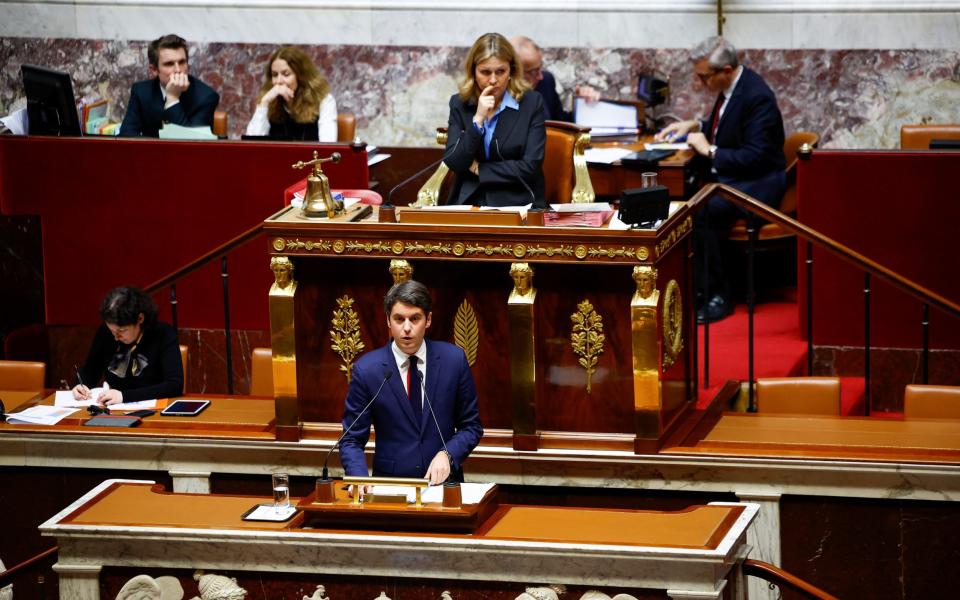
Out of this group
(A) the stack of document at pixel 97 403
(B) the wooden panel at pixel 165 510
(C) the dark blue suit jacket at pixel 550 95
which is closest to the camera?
(B) the wooden panel at pixel 165 510

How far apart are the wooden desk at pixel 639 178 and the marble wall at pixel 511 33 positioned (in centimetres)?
130

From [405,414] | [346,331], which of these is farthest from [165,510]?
[346,331]

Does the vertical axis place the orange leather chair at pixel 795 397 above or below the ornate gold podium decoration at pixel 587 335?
below

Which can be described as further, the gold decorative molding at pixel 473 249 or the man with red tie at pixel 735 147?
the man with red tie at pixel 735 147

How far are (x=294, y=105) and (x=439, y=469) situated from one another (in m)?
4.11

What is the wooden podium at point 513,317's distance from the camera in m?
6.41

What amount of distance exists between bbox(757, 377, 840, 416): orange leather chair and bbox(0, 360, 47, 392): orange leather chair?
3.31m

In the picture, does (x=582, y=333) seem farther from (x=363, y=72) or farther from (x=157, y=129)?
(x=363, y=72)

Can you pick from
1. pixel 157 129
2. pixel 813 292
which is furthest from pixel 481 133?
pixel 157 129

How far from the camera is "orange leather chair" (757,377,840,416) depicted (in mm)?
6973

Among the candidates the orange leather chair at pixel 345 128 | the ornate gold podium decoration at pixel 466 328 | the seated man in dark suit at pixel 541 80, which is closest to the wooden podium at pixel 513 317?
the ornate gold podium decoration at pixel 466 328

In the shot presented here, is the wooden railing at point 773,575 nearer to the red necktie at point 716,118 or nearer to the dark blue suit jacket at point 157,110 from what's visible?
the red necktie at point 716,118

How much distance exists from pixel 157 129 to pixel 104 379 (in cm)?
252

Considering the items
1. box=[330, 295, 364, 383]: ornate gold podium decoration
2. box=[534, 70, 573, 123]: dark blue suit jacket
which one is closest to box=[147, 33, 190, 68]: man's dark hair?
box=[534, 70, 573, 123]: dark blue suit jacket
